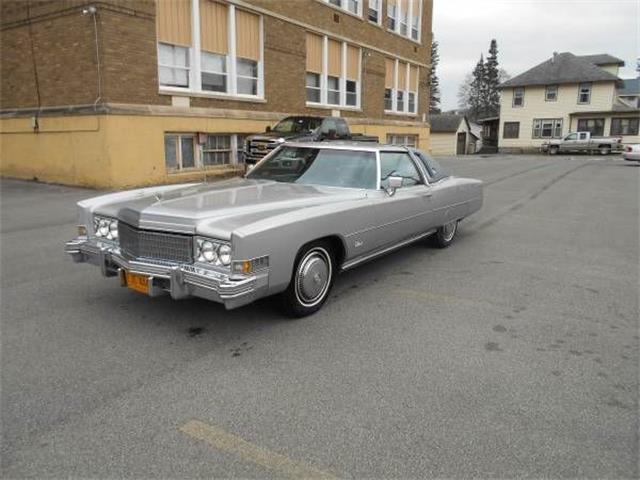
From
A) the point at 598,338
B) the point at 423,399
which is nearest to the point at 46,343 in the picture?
the point at 423,399

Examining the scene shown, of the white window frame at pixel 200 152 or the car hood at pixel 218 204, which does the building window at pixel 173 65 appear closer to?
the white window frame at pixel 200 152

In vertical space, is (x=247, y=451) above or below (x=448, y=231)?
below

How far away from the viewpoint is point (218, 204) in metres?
4.21

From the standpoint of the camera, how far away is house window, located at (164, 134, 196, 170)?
47.8 ft

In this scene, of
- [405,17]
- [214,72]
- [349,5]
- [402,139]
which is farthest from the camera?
[402,139]

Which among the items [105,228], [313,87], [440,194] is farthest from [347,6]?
[105,228]

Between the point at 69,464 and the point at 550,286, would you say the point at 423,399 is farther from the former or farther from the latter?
the point at 550,286

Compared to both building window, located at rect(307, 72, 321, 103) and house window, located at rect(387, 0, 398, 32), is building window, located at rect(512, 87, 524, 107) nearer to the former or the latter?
house window, located at rect(387, 0, 398, 32)

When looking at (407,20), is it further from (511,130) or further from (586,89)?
(586,89)

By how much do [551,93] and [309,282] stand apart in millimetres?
49128

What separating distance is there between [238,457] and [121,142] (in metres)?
11.8

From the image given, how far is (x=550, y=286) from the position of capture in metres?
5.53

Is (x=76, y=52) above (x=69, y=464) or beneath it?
above

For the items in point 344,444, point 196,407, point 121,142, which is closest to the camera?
point 344,444
